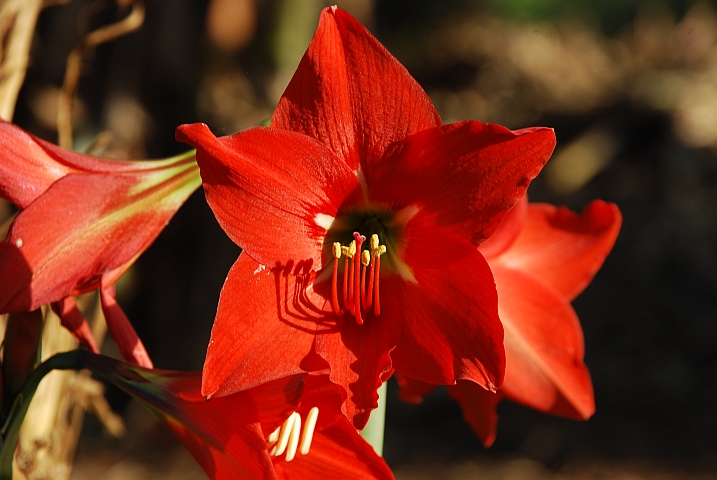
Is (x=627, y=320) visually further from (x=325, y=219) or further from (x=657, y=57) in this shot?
(x=325, y=219)

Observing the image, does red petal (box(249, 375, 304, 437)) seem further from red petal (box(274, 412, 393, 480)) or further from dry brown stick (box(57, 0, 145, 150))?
dry brown stick (box(57, 0, 145, 150))

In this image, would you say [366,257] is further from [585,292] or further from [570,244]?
[585,292]

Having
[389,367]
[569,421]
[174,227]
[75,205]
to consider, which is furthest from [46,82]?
[569,421]

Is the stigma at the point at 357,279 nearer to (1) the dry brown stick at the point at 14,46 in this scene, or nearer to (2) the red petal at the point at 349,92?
(2) the red petal at the point at 349,92

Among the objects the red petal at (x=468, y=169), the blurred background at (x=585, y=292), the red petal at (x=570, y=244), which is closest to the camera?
the red petal at (x=468, y=169)

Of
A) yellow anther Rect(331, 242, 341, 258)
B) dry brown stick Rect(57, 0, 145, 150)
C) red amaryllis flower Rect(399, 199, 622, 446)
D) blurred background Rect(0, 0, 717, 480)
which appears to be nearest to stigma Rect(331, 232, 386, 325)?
yellow anther Rect(331, 242, 341, 258)

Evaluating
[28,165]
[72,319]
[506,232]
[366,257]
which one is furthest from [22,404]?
[506,232]

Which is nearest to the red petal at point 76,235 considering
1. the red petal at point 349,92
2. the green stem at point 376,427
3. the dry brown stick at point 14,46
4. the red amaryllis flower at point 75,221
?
the red amaryllis flower at point 75,221
